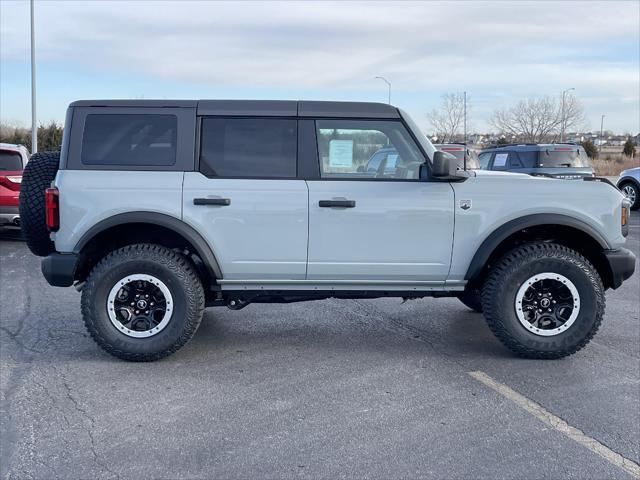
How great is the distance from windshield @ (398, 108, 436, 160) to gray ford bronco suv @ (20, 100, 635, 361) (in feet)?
0.04

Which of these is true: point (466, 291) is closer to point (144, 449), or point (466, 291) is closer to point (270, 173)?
point (270, 173)

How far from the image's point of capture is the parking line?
12.8 ft

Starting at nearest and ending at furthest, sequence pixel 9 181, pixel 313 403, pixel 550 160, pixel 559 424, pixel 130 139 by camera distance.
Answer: pixel 559 424
pixel 313 403
pixel 130 139
pixel 9 181
pixel 550 160

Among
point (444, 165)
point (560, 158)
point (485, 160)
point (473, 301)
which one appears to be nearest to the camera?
point (444, 165)

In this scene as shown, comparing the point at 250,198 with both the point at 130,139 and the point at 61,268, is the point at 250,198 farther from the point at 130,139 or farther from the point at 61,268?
the point at 61,268

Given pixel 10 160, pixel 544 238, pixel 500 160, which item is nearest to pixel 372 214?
pixel 544 238

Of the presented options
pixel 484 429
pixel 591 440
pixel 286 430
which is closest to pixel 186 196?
pixel 286 430

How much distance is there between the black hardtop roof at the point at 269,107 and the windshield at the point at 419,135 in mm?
73

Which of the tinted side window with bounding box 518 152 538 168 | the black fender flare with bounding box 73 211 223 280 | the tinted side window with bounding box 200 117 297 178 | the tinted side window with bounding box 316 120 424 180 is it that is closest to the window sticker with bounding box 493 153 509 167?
the tinted side window with bounding box 518 152 538 168

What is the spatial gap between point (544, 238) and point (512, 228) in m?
0.61

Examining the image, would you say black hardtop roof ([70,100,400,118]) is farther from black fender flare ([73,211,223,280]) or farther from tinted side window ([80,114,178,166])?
black fender flare ([73,211,223,280])

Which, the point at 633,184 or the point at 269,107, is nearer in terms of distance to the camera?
the point at 269,107

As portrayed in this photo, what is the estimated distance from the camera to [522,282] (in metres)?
5.66

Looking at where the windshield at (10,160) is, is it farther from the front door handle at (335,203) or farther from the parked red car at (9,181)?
the front door handle at (335,203)
